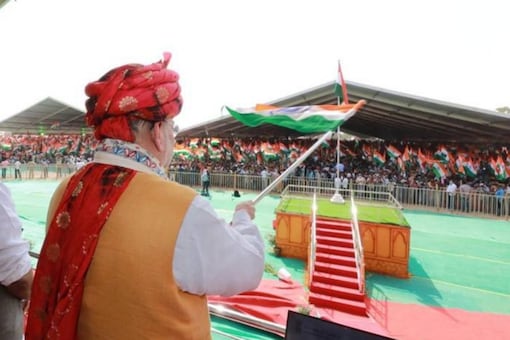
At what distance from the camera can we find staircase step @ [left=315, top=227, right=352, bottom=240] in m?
7.07

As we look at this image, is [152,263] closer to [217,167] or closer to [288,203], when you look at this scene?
[288,203]

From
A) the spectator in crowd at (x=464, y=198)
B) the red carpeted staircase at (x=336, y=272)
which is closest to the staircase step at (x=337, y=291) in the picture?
the red carpeted staircase at (x=336, y=272)

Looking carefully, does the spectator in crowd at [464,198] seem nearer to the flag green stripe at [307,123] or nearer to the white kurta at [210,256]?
the flag green stripe at [307,123]

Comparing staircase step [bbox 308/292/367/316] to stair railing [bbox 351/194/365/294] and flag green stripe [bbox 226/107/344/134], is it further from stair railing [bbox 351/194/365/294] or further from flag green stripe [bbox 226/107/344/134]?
flag green stripe [bbox 226/107/344/134]

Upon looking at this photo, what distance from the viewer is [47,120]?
24.0 m

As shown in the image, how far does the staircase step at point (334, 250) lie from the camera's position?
261 inches

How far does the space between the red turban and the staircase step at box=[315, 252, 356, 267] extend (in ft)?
19.7

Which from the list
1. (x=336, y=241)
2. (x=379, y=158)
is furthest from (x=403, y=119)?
(x=336, y=241)

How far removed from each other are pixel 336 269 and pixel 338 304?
808 mm

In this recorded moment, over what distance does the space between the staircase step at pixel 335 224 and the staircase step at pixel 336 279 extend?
150 centimetres

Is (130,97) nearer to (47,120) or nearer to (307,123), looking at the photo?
(307,123)

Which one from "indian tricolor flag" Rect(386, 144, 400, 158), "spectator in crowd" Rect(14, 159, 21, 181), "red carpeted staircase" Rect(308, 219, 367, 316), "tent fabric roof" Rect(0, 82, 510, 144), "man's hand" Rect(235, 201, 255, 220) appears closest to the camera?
"man's hand" Rect(235, 201, 255, 220)

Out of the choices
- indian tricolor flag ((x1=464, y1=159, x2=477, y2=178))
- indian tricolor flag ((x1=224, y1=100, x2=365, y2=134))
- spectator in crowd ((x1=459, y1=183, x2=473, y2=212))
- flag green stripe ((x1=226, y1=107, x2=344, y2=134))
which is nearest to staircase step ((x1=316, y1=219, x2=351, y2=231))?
indian tricolor flag ((x1=224, y1=100, x2=365, y2=134))

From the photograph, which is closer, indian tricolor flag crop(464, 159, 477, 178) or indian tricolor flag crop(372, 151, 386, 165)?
indian tricolor flag crop(464, 159, 477, 178)
